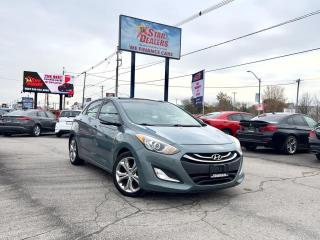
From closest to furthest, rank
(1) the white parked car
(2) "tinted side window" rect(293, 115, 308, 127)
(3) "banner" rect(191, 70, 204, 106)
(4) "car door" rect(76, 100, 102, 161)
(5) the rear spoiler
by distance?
(4) "car door" rect(76, 100, 102, 161) < (5) the rear spoiler < (2) "tinted side window" rect(293, 115, 308, 127) < (1) the white parked car < (3) "banner" rect(191, 70, 204, 106)

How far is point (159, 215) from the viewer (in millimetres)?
4582

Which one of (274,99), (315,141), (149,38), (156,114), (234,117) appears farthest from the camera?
(274,99)

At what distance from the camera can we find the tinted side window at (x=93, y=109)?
729 centimetres

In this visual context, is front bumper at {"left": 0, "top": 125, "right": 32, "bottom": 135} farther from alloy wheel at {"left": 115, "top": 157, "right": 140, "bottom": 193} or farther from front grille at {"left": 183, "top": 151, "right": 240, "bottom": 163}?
front grille at {"left": 183, "top": 151, "right": 240, "bottom": 163}

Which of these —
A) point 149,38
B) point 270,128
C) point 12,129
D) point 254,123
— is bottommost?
point 12,129

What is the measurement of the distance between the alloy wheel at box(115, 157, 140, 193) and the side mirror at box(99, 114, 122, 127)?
0.69 meters

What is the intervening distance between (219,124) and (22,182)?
32.0 ft

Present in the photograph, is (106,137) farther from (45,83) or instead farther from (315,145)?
(45,83)

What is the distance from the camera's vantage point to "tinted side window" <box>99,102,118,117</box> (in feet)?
21.0

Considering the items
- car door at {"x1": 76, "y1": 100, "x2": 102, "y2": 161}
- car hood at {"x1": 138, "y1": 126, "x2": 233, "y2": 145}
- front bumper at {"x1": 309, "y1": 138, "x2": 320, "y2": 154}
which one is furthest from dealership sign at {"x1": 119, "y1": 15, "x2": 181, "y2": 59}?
car hood at {"x1": 138, "y1": 126, "x2": 233, "y2": 145}

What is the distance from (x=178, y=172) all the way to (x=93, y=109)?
10.6 ft

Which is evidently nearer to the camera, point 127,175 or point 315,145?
point 127,175

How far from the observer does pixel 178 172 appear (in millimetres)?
4863

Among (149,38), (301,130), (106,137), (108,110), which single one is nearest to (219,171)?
(106,137)
